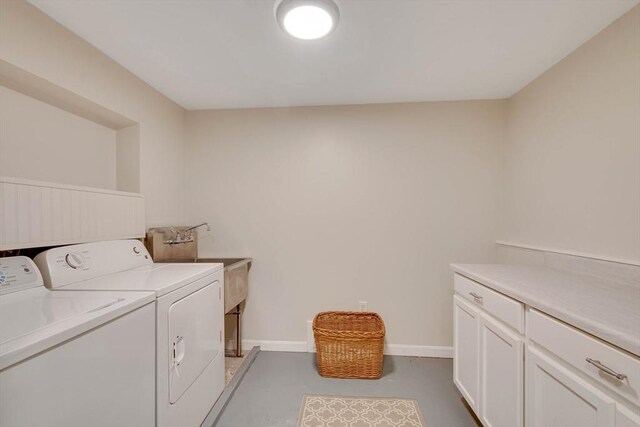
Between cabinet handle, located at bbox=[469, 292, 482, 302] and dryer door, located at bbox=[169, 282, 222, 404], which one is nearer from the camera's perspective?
dryer door, located at bbox=[169, 282, 222, 404]

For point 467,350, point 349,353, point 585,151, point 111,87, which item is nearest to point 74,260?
point 111,87

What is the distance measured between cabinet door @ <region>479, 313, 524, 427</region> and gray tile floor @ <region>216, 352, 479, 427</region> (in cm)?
38

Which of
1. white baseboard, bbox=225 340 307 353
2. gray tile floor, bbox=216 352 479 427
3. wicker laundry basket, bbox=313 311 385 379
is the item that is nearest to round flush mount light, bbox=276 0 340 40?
wicker laundry basket, bbox=313 311 385 379

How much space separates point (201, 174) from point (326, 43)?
170 centimetres

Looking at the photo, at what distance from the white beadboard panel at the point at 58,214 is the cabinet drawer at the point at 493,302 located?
2245 millimetres

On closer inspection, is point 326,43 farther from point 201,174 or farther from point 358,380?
point 358,380

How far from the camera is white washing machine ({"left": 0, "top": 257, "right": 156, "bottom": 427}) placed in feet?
2.32

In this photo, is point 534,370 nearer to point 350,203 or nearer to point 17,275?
point 350,203

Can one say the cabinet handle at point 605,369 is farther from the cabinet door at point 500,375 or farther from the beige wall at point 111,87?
the beige wall at point 111,87

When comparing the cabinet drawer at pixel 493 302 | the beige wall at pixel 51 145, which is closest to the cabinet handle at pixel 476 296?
the cabinet drawer at pixel 493 302

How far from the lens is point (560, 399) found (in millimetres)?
1005

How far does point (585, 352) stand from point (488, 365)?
0.66 m

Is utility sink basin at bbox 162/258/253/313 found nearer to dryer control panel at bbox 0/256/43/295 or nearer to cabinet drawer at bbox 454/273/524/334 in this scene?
dryer control panel at bbox 0/256/43/295

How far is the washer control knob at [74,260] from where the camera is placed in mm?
1382
